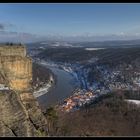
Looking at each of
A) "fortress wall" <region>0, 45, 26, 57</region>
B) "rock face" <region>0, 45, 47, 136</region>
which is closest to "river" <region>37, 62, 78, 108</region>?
"fortress wall" <region>0, 45, 26, 57</region>

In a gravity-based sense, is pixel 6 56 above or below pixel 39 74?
above

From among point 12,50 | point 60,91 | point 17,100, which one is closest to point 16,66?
point 12,50

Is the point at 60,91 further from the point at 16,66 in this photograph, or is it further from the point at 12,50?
the point at 16,66

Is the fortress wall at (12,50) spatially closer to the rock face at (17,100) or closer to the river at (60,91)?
the rock face at (17,100)

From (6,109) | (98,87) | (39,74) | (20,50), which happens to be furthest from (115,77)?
(6,109)

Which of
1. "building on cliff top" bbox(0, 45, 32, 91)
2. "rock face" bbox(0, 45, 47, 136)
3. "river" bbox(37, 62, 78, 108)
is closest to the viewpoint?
"rock face" bbox(0, 45, 47, 136)

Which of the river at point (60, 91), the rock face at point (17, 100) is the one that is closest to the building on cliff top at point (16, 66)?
the rock face at point (17, 100)

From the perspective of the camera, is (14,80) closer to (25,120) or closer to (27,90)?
(27,90)

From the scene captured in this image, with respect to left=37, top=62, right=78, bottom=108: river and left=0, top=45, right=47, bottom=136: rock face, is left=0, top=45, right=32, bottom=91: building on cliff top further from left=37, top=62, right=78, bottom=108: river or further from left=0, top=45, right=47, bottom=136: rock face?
left=37, top=62, right=78, bottom=108: river
